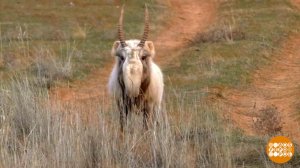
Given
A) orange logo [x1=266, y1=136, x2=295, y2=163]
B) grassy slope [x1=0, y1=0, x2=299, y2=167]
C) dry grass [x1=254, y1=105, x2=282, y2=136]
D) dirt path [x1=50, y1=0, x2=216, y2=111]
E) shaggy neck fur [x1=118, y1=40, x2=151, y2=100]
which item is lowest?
dirt path [x1=50, y1=0, x2=216, y2=111]

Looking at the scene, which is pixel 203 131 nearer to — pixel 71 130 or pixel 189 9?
pixel 71 130

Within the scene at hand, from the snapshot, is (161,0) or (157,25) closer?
(157,25)

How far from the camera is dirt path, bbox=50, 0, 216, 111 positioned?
1417 centimetres

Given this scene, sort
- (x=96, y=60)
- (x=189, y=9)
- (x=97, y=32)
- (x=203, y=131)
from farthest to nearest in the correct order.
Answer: (x=189, y=9)
(x=97, y=32)
(x=96, y=60)
(x=203, y=131)

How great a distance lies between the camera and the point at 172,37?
2125 centimetres

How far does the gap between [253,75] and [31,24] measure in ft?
31.0

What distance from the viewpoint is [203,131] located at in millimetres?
7707

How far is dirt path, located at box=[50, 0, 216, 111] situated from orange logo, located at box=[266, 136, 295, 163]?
535cm

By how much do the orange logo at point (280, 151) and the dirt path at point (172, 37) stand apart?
535 cm

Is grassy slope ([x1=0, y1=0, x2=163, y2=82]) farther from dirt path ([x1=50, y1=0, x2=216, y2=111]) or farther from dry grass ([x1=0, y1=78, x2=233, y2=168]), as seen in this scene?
dry grass ([x1=0, y1=78, x2=233, y2=168])

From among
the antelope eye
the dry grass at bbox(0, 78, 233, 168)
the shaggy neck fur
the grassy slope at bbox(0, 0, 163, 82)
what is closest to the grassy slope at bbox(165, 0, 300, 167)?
the dry grass at bbox(0, 78, 233, 168)

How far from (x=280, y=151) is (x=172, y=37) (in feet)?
45.3

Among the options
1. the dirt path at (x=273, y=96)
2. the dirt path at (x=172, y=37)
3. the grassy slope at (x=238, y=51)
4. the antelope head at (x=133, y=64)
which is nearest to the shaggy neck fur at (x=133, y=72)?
the antelope head at (x=133, y=64)

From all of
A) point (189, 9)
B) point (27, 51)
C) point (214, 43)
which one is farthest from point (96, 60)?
point (189, 9)
